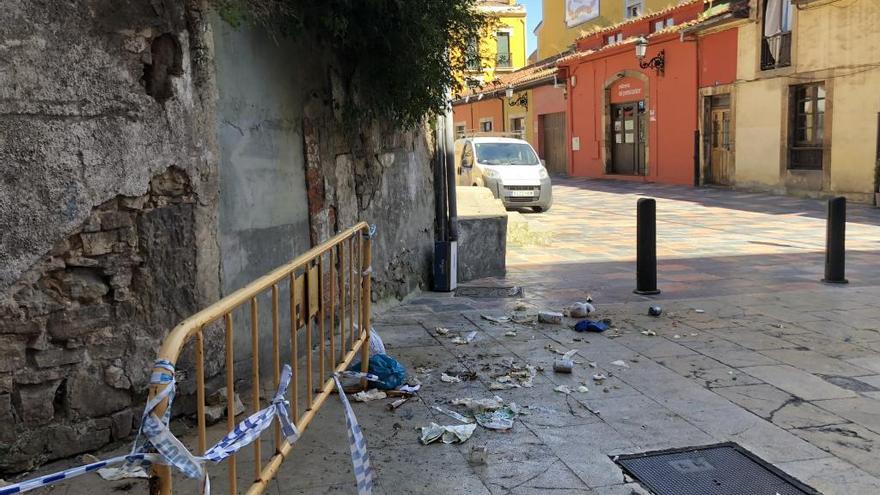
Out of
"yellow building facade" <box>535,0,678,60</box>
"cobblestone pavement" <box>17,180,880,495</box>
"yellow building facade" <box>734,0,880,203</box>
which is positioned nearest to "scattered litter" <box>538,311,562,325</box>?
"cobblestone pavement" <box>17,180,880,495</box>

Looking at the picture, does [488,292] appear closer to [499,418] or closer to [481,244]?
[481,244]

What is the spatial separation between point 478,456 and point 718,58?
67.6 ft

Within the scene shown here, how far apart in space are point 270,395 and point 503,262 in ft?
15.2

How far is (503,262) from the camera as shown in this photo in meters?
8.55

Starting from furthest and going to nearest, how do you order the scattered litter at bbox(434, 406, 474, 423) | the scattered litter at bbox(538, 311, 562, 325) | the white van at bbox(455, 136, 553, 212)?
the white van at bbox(455, 136, 553, 212)
the scattered litter at bbox(538, 311, 562, 325)
the scattered litter at bbox(434, 406, 474, 423)

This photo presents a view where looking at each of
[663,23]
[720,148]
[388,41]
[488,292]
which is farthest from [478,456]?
[663,23]

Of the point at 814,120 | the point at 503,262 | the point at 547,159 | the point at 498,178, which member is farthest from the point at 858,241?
the point at 547,159

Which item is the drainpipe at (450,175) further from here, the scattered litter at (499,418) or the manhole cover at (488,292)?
the scattered litter at (499,418)

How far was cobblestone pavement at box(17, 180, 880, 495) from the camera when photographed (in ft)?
11.1

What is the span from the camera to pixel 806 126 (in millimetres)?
18734

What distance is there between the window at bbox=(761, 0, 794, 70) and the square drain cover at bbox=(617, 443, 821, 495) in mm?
17850

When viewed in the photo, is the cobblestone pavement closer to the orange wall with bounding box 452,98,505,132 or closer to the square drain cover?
the square drain cover

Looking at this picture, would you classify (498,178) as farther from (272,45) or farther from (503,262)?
(272,45)

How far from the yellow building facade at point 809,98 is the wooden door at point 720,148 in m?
0.74
